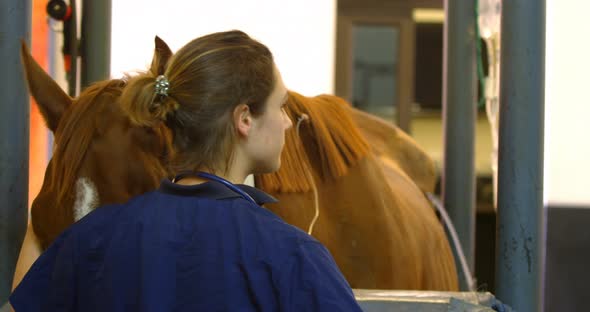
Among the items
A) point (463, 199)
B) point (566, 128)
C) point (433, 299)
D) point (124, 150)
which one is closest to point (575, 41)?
point (566, 128)

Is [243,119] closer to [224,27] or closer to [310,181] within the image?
[310,181]

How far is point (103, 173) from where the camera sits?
1.27 metres

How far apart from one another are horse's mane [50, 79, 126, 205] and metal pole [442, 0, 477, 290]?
1.56 meters

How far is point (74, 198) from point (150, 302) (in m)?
0.40

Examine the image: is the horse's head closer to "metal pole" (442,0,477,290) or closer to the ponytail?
the ponytail

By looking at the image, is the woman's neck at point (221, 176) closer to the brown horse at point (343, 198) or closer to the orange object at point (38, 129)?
the brown horse at point (343, 198)

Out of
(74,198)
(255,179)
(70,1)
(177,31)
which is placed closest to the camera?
(74,198)

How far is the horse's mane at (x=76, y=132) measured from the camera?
1.26 m

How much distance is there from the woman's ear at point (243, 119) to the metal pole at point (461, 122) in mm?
1810

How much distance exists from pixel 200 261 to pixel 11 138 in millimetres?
657

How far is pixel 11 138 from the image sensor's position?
140 cm

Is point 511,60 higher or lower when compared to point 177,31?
lower

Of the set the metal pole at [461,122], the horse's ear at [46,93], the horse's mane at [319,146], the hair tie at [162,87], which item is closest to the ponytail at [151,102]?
the hair tie at [162,87]

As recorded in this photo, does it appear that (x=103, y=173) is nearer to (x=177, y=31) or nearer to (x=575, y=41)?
(x=177, y=31)
